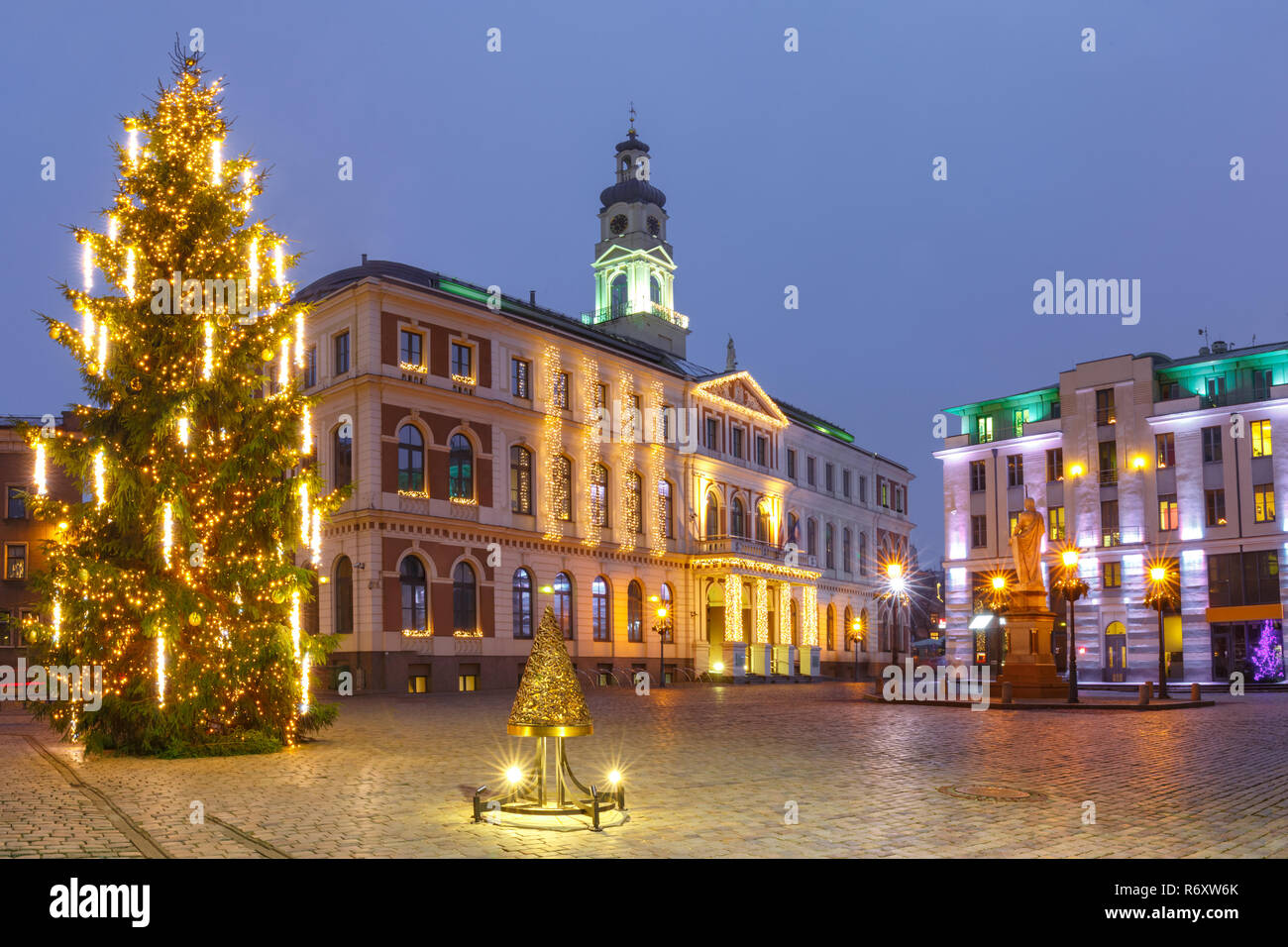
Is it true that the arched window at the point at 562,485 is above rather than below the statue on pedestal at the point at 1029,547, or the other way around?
above

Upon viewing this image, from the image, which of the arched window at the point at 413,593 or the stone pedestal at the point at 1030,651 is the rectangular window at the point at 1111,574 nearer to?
the stone pedestal at the point at 1030,651

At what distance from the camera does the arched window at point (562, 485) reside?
158 feet

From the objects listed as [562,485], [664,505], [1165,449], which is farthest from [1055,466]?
[562,485]

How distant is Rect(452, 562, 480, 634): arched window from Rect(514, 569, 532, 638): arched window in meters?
2.42

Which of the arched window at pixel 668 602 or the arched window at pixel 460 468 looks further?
the arched window at pixel 668 602

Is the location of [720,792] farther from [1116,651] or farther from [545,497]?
[1116,651]

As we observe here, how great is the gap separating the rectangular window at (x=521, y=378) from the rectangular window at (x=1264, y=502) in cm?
3763

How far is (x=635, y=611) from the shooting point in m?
52.4

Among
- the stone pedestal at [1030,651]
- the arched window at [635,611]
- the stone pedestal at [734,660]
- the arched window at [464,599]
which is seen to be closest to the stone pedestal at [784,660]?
the stone pedestal at [734,660]

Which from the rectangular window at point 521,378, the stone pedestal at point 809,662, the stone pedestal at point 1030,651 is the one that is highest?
the rectangular window at point 521,378

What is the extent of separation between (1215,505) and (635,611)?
31.2m
